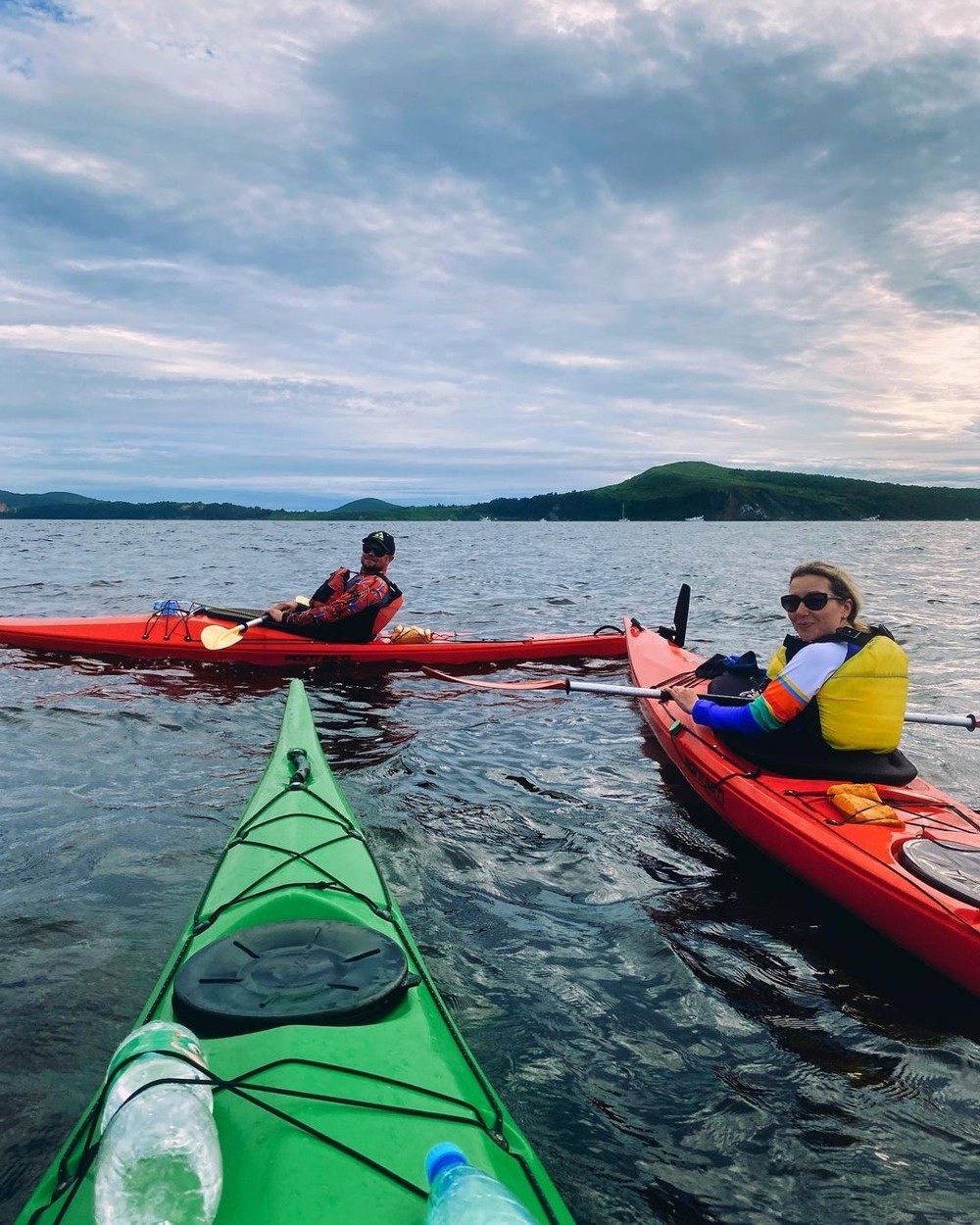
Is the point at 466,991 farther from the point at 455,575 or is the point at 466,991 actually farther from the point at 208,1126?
the point at 455,575

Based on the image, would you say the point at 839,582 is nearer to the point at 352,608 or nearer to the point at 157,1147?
the point at 157,1147

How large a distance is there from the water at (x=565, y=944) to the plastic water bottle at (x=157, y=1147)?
120 centimetres

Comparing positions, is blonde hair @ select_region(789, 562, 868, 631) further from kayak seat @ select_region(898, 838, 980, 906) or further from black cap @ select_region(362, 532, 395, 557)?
black cap @ select_region(362, 532, 395, 557)

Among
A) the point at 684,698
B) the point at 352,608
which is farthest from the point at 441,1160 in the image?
the point at 352,608

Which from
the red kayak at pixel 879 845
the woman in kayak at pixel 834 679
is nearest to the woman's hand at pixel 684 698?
the red kayak at pixel 879 845

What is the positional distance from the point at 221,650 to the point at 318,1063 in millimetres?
8963

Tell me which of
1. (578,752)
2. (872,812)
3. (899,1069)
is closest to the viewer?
(899,1069)

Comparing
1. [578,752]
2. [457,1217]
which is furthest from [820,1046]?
[578,752]

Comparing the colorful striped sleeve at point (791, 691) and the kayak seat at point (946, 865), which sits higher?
the colorful striped sleeve at point (791, 691)

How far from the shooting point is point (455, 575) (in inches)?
1172

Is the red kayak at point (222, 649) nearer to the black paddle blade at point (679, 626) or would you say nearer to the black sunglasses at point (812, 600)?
the black paddle blade at point (679, 626)

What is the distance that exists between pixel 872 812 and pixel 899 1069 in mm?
1609

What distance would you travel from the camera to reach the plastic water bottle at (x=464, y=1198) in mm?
1580

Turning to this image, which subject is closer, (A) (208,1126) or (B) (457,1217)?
(B) (457,1217)
